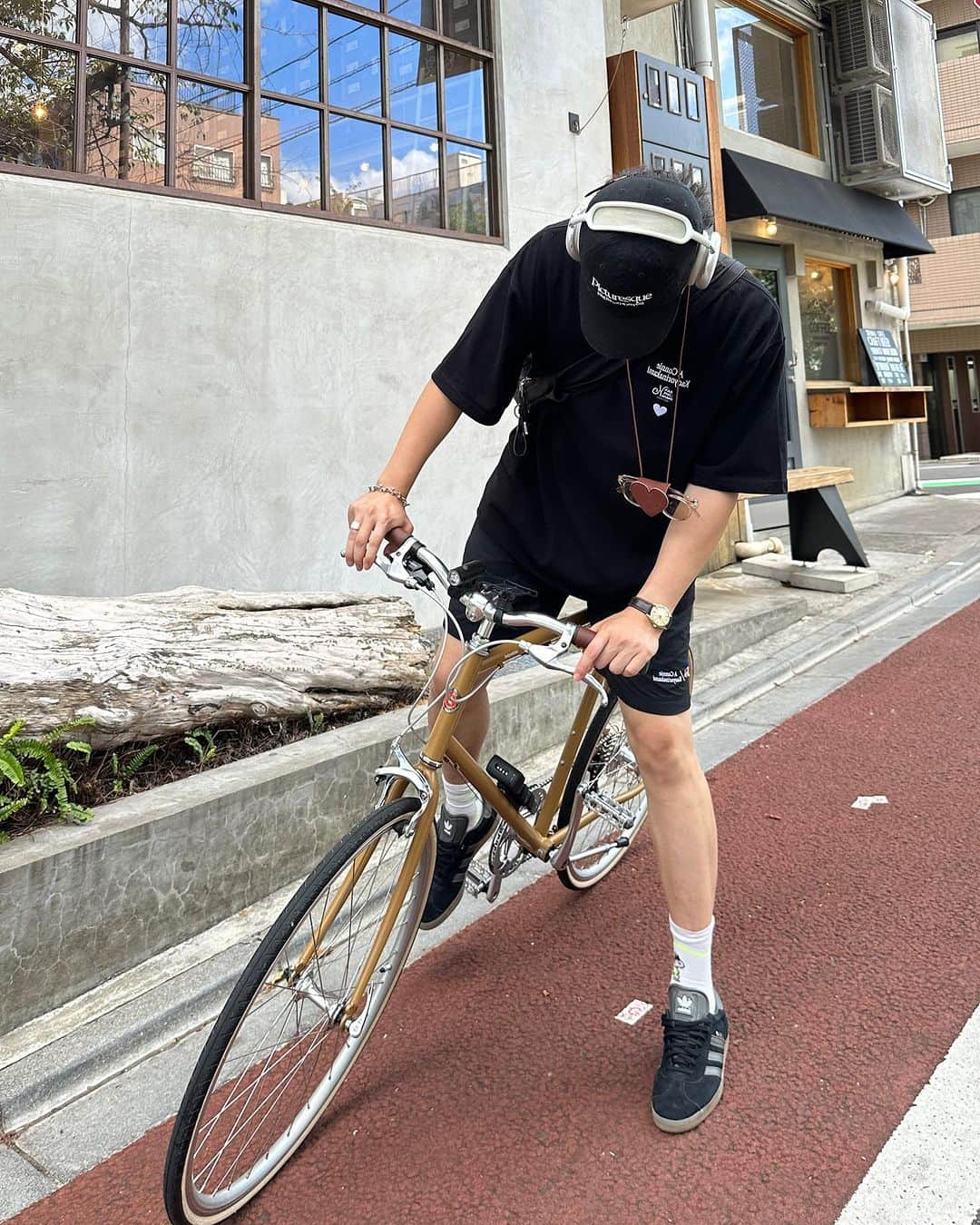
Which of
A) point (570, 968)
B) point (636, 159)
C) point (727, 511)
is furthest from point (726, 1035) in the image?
point (636, 159)

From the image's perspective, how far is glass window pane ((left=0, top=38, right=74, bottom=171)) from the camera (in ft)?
15.2

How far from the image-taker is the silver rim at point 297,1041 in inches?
72.1

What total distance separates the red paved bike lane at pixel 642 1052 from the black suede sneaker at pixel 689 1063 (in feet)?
0.15

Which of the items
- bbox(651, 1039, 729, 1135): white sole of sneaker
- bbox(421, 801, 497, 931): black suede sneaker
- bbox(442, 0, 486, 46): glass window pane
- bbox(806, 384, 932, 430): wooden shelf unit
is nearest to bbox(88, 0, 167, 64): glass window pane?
bbox(442, 0, 486, 46): glass window pane

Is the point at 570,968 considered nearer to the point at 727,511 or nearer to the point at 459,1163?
the point at 459,1163

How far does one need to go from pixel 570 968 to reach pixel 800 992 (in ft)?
2.04

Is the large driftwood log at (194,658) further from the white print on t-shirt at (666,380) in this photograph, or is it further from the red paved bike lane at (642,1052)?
the white print on t-shirt at (666,380)

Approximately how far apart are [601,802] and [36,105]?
4397 mm

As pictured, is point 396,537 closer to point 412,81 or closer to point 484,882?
point 484,882

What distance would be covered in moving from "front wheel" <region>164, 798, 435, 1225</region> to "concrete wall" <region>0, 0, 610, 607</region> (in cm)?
333

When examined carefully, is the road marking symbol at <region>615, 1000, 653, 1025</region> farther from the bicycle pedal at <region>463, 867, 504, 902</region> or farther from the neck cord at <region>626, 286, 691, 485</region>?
the neck cord at <region>626, 286, 691, 485</region>

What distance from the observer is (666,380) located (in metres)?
2.05

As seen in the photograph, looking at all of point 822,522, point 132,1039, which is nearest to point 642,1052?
point 132,1039

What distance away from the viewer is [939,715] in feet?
15.8
